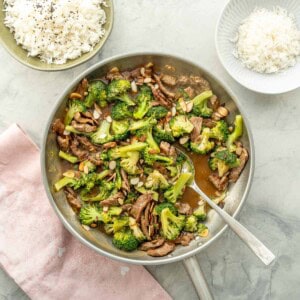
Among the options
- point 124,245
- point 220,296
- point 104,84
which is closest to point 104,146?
point 104,84

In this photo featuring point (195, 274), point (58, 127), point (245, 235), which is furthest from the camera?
point (58, 127)

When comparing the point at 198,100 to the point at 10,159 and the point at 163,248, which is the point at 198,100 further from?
the point at 10,159

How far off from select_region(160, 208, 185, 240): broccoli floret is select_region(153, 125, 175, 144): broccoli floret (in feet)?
1.28

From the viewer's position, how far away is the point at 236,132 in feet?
9.08

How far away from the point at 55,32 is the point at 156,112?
0.72 metres

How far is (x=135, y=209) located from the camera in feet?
8.95

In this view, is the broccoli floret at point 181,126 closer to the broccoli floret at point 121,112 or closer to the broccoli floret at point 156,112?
the broccoli floret at point 156,112

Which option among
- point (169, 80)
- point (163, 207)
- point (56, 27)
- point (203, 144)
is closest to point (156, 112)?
point (169, 80)

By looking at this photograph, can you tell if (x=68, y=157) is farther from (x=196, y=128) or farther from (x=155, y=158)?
(x=196, y=128)

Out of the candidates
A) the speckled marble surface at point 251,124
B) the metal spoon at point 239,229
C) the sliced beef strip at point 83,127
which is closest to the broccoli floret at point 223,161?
the metal spoon at point 239,229

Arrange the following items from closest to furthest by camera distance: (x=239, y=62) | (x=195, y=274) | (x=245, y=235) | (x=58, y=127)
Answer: (x=245, y=235) → (x=195, y=274) → (x=58, y=127) → (x=239, y=62)

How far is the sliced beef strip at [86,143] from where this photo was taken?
2777 millimetres

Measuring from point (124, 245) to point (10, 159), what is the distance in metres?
0.84

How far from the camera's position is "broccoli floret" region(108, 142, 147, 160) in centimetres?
271
